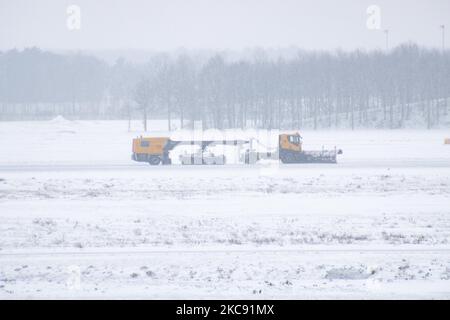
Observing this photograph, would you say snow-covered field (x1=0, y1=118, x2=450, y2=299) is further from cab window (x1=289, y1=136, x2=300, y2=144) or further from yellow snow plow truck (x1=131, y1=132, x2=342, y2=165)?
cab window (x1=289, y1=136, x2=300, y2=144)

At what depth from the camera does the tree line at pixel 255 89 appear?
70625 mm

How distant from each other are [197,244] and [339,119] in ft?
Result: 215

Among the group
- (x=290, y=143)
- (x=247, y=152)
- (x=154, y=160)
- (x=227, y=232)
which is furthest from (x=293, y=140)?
(x=227, y=232)

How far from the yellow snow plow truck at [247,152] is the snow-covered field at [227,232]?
2725 millimetres

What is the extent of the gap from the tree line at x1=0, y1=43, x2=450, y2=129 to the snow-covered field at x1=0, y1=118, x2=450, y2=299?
40828 mm

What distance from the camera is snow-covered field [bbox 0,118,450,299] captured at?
9039mm

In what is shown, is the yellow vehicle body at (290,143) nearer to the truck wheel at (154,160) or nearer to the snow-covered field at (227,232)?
the snow-covered field at (227,232)

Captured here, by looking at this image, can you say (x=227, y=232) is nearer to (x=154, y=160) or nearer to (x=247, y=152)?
(x=247, y=152)

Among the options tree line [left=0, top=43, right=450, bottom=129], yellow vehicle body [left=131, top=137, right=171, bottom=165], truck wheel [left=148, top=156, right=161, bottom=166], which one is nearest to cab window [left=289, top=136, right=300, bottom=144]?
yellow vehicle body [left=131, top=137, right=171, bottom=165]

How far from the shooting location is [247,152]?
1195 inches

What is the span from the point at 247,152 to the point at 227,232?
1766 cm

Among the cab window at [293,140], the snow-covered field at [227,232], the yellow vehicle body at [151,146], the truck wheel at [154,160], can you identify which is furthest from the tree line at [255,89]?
the snow-covered field at [227,232]
